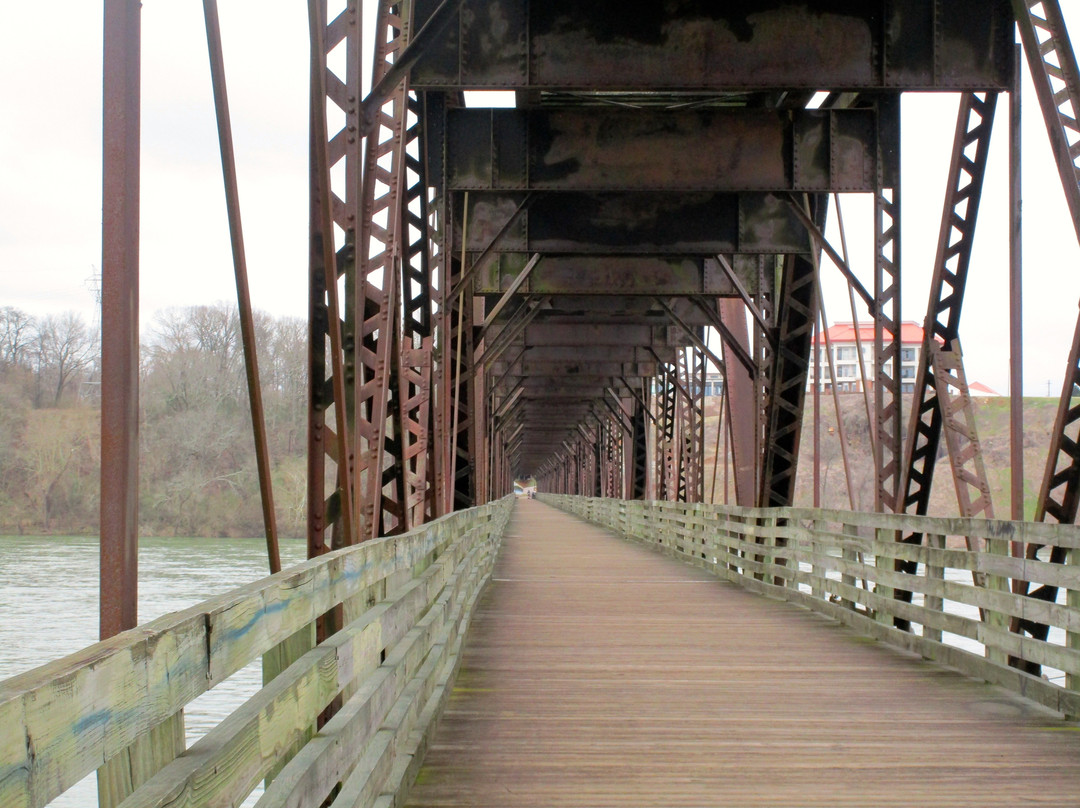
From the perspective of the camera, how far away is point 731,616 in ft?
37.7

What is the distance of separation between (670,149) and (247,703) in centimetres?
1079

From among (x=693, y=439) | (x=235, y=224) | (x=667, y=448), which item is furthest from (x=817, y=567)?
(x=667, y=448)

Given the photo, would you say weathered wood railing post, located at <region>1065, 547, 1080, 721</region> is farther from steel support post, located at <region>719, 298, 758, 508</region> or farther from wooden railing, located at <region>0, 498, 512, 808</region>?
steel support post, located at <region>719, 298, 758, 508</region>

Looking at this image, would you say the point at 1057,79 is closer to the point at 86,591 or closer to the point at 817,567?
the point at 817,567

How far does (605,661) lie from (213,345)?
358cm

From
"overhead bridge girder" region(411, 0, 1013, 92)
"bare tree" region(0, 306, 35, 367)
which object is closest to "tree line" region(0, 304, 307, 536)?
"bare tree" region(0, 306, 35, 367)

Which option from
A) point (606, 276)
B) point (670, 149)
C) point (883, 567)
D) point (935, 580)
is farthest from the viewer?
point (606, 276)

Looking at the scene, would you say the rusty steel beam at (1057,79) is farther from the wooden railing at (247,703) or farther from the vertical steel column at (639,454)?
the vertical steel column at (639,454)

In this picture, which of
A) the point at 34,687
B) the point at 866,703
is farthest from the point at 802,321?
the point at 34,687

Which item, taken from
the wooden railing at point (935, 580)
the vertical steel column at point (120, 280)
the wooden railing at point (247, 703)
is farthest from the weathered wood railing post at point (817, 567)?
the vertical steel column at point (120, 280)

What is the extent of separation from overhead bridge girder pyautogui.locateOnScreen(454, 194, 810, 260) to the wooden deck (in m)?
5.56

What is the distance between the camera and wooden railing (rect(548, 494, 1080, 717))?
20.8 feet

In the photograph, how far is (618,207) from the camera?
15.0 meters

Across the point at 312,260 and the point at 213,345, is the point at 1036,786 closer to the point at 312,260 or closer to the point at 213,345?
the point at 312,260
